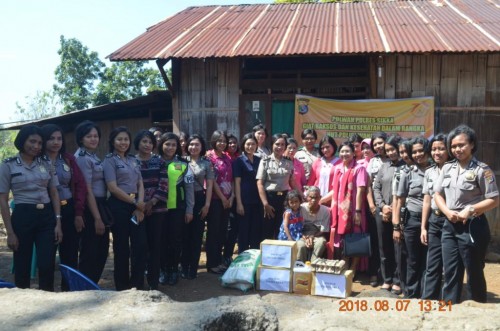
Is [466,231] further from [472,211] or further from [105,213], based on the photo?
[105,213]

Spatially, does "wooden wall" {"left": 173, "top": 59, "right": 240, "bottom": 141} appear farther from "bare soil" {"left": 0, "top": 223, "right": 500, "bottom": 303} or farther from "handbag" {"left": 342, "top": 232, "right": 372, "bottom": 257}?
"handbag" {"left": 342, "top": 232, "right": 372, "bottom": 257}

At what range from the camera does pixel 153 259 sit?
462 centimetres

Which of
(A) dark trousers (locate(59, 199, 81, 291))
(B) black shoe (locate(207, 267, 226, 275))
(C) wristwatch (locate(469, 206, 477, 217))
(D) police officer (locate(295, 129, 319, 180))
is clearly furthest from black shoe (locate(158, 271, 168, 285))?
(C) wristwatch (locate(469, 206, 477, 217))

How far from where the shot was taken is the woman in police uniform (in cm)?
405

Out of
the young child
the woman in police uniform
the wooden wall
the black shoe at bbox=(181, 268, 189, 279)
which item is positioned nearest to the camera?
the woman in police uniform

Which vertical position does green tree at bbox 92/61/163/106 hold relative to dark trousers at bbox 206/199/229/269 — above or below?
above

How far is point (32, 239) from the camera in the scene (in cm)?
376

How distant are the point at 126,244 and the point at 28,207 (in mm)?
1017

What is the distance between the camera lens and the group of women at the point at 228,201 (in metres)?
3.62

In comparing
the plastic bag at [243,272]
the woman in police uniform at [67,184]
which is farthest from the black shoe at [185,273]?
the woman in police uniform at [67,184]

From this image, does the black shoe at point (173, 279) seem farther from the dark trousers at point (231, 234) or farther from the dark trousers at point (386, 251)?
the dark trousers at point (386, 251)

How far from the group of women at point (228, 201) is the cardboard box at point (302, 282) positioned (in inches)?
31.0

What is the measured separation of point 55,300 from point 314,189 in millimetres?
3248

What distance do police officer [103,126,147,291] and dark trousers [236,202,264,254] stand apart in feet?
4.94
